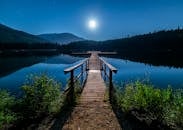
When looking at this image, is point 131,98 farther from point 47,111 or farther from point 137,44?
point 137,44

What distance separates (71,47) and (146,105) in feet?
411

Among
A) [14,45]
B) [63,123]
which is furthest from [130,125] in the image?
[14,45]

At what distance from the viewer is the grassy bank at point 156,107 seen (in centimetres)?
592

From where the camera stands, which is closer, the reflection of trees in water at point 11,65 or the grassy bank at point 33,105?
the grassy bank at point 33,105

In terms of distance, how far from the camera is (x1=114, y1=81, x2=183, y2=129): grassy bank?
19.4 ft

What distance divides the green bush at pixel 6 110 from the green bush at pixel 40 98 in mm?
511

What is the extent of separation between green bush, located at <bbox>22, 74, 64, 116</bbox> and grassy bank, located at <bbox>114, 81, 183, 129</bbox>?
2.07 m

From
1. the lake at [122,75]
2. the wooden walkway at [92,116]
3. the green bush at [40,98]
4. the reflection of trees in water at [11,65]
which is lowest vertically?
the reflection of trees in water at [11,65]

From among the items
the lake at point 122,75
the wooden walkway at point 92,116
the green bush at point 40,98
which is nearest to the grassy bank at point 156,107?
the wooden walkway at point 92,116

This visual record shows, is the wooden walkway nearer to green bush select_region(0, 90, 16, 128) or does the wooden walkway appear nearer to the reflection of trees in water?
green bush select_region(0, 90, 16, 128)

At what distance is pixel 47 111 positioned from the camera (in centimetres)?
762

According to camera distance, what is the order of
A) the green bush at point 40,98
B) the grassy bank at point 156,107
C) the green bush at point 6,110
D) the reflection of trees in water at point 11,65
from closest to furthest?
the grassy bank at point 156,107 < the green bush at point 6,110 < the green bush at point 40,98 < the reflection of trees in water at point 11,65

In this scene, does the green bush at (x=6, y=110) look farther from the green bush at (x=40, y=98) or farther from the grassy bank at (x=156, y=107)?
the grassy bank at (x=156, y=107)

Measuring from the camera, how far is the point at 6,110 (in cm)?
714
